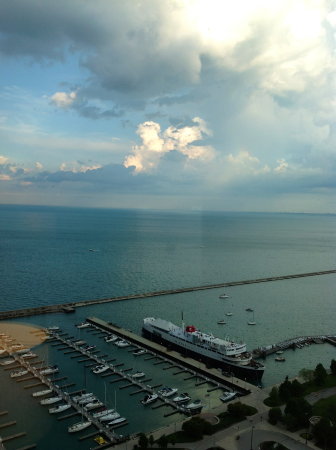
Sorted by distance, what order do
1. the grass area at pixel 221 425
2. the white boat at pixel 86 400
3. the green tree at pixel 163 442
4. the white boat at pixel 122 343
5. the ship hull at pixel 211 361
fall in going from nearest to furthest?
the green tree at pixel 163 442 < the grass area at pixel 221 425 < the white boat at pixel 86 400 < the ship hull at pixel 211 361 < the white boat at pixel 122 343

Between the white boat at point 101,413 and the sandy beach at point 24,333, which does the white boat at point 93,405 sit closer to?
the white boat at point 101,413

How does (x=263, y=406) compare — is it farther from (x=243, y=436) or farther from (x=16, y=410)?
(x=16, y=410)

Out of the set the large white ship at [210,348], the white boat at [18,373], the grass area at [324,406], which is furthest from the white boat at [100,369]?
the grass area at [324,406]

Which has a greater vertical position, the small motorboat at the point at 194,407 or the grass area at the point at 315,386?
the grass area at the point at 315,386

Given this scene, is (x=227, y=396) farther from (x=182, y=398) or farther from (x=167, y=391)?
(x=167, y=391)

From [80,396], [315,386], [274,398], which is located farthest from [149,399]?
[315,386]

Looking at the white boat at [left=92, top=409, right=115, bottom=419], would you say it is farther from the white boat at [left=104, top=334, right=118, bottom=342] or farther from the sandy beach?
the sandy beach

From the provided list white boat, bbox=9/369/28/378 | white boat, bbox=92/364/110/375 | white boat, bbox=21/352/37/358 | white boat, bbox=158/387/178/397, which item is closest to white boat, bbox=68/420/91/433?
white boat, bbox=158/387/178/397

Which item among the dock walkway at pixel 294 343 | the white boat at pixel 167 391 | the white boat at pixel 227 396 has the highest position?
the white boat at pixel 167 391
